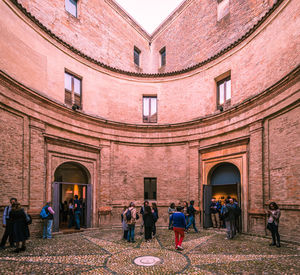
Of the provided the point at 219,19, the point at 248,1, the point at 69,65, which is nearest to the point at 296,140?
the point at 248,1

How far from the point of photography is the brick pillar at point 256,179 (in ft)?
33.4

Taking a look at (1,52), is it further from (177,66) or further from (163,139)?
(177,66)

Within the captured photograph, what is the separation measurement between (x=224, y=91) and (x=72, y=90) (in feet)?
28.8

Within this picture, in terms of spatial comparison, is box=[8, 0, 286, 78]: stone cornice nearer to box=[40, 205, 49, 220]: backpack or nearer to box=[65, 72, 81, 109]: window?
box=[65, 72, 81, 109]: window

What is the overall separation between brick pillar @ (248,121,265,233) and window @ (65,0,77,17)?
12635 millimetres

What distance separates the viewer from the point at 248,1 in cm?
1287

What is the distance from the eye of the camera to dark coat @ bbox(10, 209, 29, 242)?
7633 millimetres

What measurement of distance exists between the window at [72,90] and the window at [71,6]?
4458mm

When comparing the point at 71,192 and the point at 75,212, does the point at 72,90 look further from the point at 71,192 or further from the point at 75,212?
the point at 71,192

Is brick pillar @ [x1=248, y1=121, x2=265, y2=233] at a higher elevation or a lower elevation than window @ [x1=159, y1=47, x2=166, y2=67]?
lower

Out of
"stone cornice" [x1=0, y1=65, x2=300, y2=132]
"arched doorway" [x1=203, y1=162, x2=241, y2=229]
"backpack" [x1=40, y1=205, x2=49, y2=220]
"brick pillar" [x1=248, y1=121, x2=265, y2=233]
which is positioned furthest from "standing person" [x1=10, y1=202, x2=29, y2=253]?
"brick pillar" [x1=248, y1=121, x2=265, y2=233]

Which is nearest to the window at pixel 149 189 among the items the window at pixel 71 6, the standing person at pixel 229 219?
the standing person at pixel 229 219

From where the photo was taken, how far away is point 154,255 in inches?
293

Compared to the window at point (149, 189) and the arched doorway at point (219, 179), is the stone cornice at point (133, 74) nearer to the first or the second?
the arched doorway at point (219, 179)
